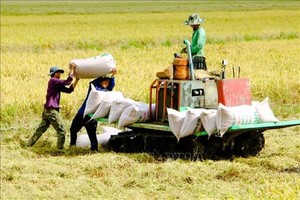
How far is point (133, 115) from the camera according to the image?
33.3ft

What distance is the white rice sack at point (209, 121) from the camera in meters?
9.31

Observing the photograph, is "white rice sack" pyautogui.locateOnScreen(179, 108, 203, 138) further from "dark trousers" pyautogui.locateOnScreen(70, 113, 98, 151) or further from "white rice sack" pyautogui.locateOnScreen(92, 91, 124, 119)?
"dark trousers" pyautogui.locateOnScreen(70, 113, 98, 151)

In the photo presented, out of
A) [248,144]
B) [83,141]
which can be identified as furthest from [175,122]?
[83,141]

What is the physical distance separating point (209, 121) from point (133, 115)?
125 centimetres

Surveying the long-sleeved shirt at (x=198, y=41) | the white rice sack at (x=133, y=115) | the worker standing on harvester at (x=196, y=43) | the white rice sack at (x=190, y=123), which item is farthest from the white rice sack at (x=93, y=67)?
the white rice sack at (x=190, y=123)

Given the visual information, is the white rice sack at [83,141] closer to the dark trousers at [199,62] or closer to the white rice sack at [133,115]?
the white rice sack at [133,115]

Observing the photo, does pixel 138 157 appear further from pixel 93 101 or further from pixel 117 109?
pixel 93 101

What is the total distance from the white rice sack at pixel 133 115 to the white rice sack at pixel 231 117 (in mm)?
1320

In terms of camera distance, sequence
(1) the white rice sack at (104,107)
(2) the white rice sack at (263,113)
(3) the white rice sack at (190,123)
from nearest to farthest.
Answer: (3) the white rice sack at (190,123), (2) the white rice sack at (263,113), (1) the white rice sack at (104,107)

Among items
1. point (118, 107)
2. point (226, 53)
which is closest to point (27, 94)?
point (118, 107)

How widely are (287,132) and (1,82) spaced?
23.5 ft

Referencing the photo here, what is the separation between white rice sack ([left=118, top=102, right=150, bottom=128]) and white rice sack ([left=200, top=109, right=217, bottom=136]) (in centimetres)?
111

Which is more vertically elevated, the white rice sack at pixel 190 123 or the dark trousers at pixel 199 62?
the dark trousers at pixel 199 62

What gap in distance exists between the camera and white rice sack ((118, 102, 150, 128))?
33.3 ft
